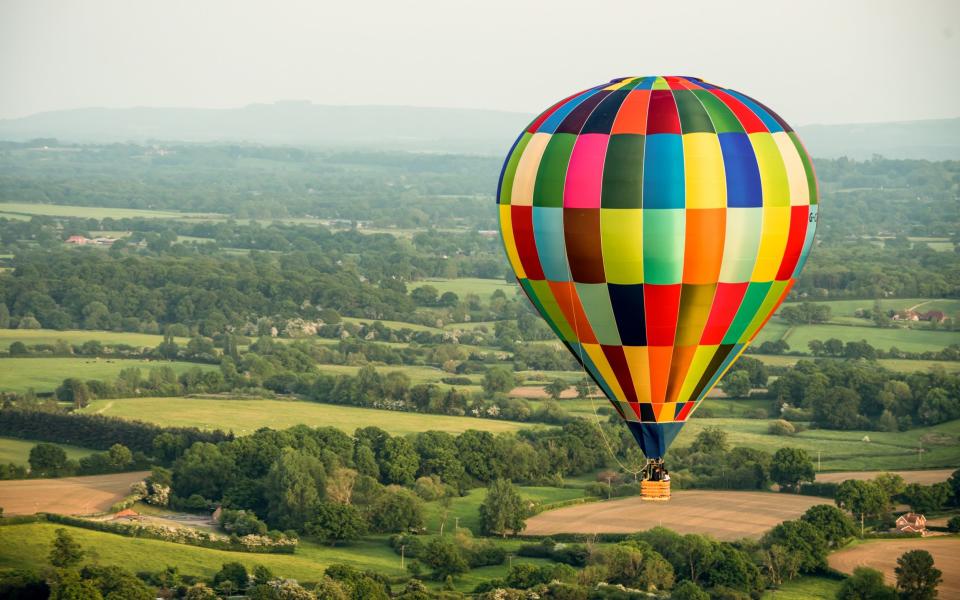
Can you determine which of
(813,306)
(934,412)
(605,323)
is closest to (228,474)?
(605,323)

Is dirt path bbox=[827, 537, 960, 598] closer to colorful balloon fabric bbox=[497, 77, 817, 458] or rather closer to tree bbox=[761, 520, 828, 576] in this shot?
tree bbox=[761, 520, 828, 576]

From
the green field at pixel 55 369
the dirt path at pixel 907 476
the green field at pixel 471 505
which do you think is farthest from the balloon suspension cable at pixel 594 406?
the green field at pixel 55 369

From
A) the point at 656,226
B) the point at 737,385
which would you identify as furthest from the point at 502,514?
the point at 737,385

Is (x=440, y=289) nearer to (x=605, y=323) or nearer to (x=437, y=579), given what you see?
(x=437, y=579)

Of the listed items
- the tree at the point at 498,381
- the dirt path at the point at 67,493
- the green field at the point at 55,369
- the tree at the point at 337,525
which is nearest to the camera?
the tree at the point at 337,525

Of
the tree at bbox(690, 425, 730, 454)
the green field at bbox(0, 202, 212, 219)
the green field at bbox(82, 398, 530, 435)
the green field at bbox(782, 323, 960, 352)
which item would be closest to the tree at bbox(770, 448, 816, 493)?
the tree at bbox(690, 425, 730, 454)

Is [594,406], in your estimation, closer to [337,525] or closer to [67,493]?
[337,525]

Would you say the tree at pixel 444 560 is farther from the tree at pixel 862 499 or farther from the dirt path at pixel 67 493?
the tree at pixel 862 499
